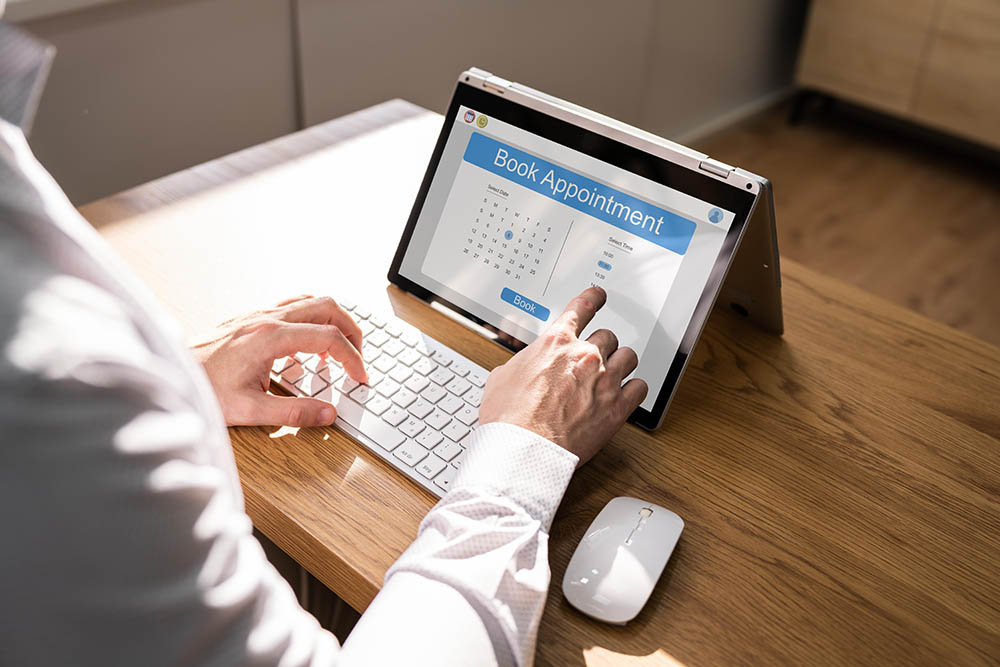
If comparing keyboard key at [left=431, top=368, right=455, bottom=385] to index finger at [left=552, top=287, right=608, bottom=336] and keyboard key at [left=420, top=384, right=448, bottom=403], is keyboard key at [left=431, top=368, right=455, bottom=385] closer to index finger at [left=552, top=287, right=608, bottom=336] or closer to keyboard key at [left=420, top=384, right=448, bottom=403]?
keyboard key at [left=420, top=384, right=448, bottom=403]

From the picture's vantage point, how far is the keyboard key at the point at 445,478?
30.0 inches

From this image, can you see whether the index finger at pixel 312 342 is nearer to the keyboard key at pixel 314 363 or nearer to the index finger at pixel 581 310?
the keyboard key at pixel 314 363

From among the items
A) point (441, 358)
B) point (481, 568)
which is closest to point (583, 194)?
point (441, 358)

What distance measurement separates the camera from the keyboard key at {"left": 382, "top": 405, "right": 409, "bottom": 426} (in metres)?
0.83

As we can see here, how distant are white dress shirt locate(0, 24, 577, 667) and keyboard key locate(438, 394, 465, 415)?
0.36 metres

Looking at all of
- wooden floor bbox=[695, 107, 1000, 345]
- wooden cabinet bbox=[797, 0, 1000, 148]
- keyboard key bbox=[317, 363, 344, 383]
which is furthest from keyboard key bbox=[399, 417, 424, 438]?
wooden cabinet bbox=[797, 0, 1000, 148]

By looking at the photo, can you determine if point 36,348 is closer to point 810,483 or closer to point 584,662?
point 584,662

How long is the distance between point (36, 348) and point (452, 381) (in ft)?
1.75

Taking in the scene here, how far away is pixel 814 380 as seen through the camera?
0.92 meters

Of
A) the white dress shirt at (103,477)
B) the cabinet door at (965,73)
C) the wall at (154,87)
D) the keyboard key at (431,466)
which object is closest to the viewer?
the white dress shirt at (103,477)

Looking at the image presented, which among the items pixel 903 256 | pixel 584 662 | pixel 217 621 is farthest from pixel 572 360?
pixel 903 256

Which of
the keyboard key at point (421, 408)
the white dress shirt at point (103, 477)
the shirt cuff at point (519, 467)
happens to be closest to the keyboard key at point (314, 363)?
the keyboard key at point (421, 408)

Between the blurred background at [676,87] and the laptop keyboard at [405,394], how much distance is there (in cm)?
96

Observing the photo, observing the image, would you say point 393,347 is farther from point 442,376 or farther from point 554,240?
point 554,240
